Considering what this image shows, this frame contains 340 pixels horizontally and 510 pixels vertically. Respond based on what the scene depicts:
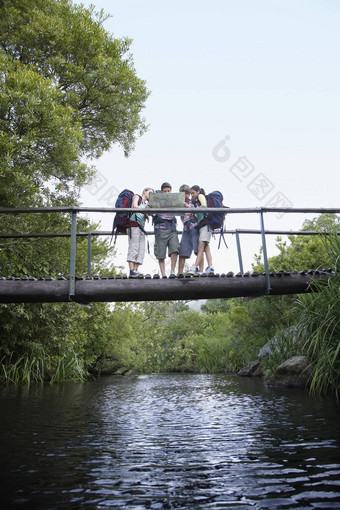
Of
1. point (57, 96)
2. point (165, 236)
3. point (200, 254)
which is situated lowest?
point (200, 254)

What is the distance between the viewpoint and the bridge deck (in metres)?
6.09

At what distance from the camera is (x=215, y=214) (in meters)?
6.63

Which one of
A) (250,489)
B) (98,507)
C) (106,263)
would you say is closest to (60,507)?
(98,507)

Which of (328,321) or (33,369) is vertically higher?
(328,321)

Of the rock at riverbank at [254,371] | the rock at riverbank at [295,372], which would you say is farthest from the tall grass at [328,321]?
the rock at riverbank at [254,371]

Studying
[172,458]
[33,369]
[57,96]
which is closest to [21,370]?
[33,369]

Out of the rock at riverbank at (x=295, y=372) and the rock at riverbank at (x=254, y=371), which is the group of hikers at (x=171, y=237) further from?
the rock at riverbank at (x=254, y=371)

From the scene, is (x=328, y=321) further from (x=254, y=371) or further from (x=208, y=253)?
(x=254, y=371)

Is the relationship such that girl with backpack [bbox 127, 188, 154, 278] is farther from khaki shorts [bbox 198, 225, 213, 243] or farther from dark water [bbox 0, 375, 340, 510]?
dark water [bbox 0, 375, 340, 510]

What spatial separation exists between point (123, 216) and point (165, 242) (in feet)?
2.40

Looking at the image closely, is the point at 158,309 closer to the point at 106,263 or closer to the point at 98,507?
the point at 106,263

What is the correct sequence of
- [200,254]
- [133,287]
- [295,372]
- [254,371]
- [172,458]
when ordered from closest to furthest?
[172,458], [133,287], [200,254], [295,372], [254,371]

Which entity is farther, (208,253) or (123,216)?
(208,253)

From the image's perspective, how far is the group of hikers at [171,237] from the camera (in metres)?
6.66
